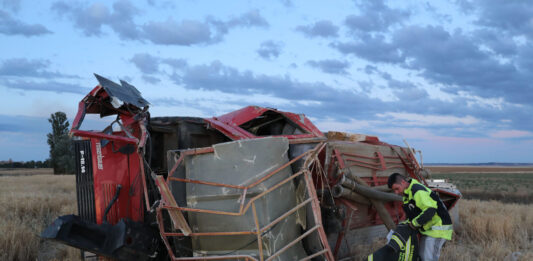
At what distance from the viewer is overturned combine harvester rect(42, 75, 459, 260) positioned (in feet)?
18.3

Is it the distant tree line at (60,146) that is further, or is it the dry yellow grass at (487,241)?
the distant tree line at (60,146)


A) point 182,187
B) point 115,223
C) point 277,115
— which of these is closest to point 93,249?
point 115,223

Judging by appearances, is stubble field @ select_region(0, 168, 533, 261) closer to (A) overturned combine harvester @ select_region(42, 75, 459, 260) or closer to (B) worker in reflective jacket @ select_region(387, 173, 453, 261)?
(A) overturned combine harvester @ select_region(42, 75, 459, 260)

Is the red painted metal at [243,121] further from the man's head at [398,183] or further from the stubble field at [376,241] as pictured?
the stubble field at [376,241]

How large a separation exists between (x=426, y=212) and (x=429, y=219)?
3.8 inches

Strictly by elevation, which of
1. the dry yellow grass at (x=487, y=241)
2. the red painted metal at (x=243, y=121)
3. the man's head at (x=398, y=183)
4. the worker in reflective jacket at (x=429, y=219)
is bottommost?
the dry yellow grass at (x=487, y=241)

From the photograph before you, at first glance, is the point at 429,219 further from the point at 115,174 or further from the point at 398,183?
the point at 115,174

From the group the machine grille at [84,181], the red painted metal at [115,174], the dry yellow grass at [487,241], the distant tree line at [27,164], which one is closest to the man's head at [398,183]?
the dry yellow grass at [487,241]

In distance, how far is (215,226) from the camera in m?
5.66

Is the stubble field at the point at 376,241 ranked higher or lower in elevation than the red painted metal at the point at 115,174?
lower

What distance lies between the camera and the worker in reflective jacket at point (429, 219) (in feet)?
18.0

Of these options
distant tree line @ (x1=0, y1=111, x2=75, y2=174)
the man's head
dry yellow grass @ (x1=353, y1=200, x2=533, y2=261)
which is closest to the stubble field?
dry yellow grass @ (x1=353, y1=200, x2=533, y2=261)

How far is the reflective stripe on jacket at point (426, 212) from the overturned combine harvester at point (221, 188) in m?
0.99

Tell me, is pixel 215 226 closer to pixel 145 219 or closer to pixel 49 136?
pixel 145 219
